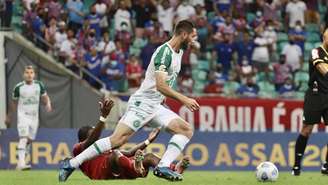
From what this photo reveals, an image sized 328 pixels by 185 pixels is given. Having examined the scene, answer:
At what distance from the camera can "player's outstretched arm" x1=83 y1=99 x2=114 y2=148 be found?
12.8 m

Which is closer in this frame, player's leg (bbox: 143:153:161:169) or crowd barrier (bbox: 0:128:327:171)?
player's leg (bbox: 143:153:161:169)

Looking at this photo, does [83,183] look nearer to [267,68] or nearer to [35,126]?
[35,126]

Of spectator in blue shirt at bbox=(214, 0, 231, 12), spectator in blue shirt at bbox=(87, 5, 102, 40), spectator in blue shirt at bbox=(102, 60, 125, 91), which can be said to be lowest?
spectator in blue shirt at bbox=(102, 60, 125, 91)

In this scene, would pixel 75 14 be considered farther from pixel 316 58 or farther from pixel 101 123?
pixel 101 123

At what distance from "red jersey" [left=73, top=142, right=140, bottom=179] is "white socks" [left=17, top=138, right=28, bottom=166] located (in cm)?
→ 728

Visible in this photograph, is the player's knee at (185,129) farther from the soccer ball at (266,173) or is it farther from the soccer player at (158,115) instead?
the soccer ball at (266,173)

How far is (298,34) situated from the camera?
28031mm

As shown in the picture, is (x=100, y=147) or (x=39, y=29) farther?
(x=39, y=29)

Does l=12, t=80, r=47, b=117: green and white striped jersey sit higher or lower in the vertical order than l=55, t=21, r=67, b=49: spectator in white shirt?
lower

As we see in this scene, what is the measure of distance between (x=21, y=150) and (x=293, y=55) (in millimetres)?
9477

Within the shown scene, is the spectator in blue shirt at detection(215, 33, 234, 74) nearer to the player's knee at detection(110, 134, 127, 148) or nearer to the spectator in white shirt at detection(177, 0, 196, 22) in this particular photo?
the spectator in white shirt at detection(177, 0, 196, 22)

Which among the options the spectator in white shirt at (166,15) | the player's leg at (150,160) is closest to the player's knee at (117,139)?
the player's leg at (150,160)

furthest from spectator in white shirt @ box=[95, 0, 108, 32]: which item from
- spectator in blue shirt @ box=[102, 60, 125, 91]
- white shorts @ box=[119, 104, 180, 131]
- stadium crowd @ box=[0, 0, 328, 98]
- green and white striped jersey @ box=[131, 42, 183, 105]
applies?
white shorts @ box=[119, 104, 180, 131]

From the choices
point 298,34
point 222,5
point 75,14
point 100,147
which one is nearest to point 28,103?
point 75,14
